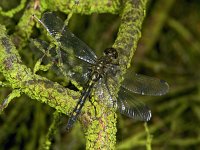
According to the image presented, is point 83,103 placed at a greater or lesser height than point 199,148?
lesser

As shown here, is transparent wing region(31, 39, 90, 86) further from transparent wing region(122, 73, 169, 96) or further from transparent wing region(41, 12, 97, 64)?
transparent wing region(122, 73, 169, 96)

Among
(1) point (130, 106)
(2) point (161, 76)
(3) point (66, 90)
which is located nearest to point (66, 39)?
(1) point (130, 106)

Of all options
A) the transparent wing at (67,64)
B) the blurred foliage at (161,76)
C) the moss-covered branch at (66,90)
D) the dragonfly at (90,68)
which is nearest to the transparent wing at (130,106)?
the dragonfly at (90,68)

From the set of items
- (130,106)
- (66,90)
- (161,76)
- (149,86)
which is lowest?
(66,90)

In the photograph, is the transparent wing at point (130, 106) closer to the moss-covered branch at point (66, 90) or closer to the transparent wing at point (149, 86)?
the transparent wing at point (149, 86)

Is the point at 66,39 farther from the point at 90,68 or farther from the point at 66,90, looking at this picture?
the point at 66,90

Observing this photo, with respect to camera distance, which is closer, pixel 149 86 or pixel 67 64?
pixel 67 64

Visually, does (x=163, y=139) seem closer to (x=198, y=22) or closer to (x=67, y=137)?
(x=67, y=137)

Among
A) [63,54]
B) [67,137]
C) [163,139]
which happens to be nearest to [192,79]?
[163,139]
